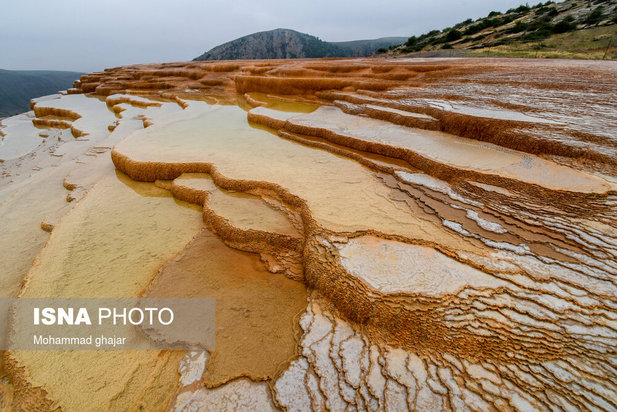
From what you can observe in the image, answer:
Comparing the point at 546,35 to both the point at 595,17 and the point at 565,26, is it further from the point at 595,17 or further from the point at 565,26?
the point at 595,17

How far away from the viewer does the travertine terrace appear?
6.53 feet

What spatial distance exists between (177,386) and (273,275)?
1336mm

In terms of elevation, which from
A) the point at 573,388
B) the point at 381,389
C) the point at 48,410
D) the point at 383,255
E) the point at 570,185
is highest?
the point at 570,185

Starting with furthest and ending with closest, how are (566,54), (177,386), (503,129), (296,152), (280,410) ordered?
(566,54)
(296,152)
(503,129)
(177,386)
(280,410)

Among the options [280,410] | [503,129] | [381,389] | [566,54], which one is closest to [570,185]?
[503,129]

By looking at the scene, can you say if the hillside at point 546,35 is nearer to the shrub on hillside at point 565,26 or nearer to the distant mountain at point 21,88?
the shrub on hillside at point 565,26

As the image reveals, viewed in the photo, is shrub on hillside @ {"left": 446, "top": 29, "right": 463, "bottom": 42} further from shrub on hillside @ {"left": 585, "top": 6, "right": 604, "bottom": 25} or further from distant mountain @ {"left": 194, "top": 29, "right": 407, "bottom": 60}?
distant mountain @ {"left": 194, "top": 29, "right": 407, "bottom": 60}

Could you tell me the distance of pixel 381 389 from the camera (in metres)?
1.92

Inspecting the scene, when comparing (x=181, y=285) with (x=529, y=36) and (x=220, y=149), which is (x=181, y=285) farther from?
(x=529, y=36)

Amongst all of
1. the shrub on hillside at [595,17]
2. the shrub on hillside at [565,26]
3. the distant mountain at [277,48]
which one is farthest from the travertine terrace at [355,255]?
the distant mountain at [277,48]

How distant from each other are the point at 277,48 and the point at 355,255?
75456 mm

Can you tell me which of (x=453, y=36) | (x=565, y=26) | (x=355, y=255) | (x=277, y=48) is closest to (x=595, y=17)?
(x=565, y=26)

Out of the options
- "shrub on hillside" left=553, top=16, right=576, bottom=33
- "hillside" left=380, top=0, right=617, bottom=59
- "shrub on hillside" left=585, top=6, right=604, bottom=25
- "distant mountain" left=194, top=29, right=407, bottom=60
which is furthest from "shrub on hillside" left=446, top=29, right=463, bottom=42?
"distant mountain" left=194, top=29, right=407, bottom=60

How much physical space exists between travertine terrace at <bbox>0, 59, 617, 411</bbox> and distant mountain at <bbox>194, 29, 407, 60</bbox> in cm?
6618
